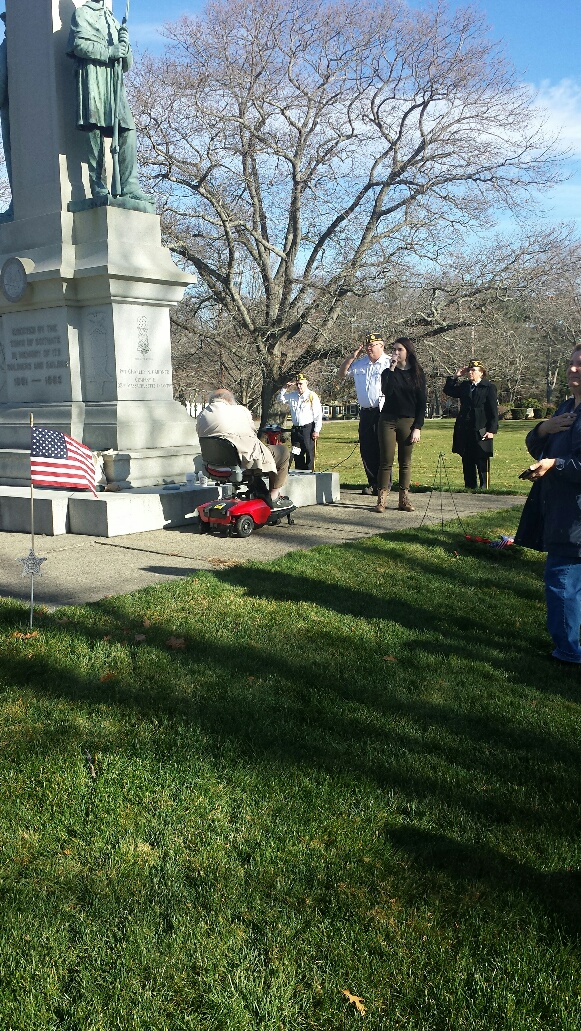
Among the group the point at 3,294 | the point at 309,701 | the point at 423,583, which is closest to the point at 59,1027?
the point at 309,701

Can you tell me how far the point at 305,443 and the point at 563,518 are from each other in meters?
8.98

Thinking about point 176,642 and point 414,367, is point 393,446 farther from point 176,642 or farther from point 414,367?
point 176,642

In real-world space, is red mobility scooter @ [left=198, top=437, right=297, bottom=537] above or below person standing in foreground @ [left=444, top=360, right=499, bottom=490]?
below

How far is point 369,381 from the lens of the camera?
35.2ft

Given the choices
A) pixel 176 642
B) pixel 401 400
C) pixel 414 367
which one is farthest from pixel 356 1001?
pixel 414 367

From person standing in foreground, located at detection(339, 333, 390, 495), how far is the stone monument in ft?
7.27

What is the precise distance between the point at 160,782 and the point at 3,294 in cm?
866

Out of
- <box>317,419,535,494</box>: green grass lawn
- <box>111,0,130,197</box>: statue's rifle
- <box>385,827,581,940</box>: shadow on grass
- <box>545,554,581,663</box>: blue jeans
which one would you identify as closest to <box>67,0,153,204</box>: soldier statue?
<box>111,0,130,197</box>: statue's rifle

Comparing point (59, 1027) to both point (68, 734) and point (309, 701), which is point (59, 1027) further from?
point (309, 701)

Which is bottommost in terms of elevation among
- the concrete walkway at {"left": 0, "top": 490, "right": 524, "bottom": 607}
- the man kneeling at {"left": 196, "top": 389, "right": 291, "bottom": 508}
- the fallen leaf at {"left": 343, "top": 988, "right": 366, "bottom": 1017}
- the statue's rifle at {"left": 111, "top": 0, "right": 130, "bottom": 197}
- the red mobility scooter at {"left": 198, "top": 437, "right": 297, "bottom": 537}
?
the fallen leaf at {"left": 343, "top": 988, "right": 366, "bottom": 1017}

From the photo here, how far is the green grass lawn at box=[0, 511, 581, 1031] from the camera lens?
2.27 m

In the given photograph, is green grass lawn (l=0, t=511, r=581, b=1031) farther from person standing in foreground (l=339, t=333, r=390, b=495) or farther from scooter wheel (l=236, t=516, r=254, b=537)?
person standing in foreground (l=339, t=333, r=390, b=495)

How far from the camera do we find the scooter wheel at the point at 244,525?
8.26 m

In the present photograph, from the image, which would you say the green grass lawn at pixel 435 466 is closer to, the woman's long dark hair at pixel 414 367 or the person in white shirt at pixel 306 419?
the person in white shirt at pixel 306 419
